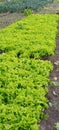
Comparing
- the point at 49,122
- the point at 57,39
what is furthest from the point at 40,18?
the point at 49,122

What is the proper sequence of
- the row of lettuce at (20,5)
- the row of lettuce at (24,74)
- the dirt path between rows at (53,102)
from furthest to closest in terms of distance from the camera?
the row of lettuce at (20,5) < the dirt path between rows at (53,102) < the row of lettuce at (24,74)

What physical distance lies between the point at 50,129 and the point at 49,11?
1074 centimetres

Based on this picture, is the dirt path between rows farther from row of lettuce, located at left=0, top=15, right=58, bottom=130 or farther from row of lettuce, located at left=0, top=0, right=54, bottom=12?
row of lettuce, located at left=0, top=0, right=54, bottom=12

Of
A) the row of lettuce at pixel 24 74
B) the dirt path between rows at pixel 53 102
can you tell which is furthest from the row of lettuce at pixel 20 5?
the dirt path between rows at pixel 53 102

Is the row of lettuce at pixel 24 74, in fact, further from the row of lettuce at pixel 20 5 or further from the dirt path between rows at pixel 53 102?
the row of lettuce at pixel 20 5

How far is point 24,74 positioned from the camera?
7.00 meters

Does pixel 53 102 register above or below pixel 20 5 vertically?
above

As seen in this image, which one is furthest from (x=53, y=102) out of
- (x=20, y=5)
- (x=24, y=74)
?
(x=20, y=5)

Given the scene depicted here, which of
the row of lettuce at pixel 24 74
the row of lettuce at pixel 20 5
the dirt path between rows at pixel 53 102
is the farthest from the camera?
the row of lettuce at pixel 20 5

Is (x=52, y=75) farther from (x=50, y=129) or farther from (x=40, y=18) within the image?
(x=40, y=18)

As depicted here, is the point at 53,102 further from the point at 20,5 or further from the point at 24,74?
the point at 20,5

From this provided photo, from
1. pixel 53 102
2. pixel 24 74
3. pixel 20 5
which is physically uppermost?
pixel 24 74

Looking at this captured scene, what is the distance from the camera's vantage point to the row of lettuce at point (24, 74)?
540 centimetres

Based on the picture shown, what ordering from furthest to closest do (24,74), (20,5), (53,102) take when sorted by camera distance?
(20,5) → (24,74) → (53,102)
